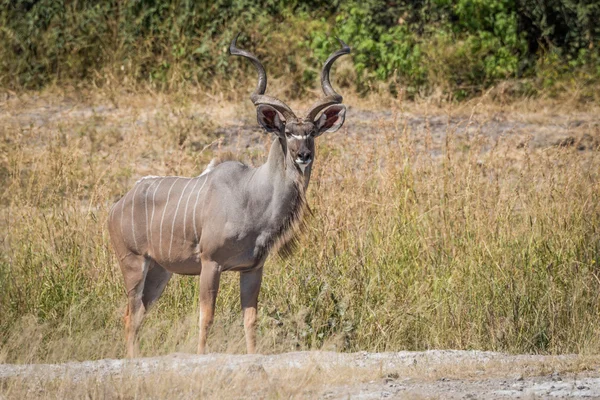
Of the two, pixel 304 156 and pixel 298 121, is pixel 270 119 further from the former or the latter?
pixel 304 156

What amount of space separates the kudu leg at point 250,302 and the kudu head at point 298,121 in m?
0.67

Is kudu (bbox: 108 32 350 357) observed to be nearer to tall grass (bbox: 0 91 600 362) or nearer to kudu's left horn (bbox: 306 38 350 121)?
kudu's left horn (bbox: 306 38 350 121)

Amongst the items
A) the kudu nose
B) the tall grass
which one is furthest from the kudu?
the tall grass

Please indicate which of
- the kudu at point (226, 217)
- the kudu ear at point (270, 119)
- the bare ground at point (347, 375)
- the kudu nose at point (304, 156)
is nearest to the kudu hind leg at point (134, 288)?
the kudu at point (226, 217)

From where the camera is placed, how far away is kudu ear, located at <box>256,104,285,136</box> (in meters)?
5.55

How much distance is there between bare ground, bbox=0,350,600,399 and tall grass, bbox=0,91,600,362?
0.56 meters

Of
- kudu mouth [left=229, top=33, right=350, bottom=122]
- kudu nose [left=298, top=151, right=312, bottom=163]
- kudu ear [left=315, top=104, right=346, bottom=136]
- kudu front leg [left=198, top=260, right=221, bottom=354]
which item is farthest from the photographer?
kudu ear [left=315, top=104, right=346, bottom=136]

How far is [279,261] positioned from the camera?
6621 millimetres

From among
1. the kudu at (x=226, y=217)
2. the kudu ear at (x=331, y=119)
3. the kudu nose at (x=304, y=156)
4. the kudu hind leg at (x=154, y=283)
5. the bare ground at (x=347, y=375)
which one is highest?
the kudu ear at (x=331, y=119)

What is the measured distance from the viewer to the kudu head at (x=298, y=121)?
5496 mm

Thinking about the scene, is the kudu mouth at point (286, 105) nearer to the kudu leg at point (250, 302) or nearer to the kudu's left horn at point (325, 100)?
the kudu's left horn at point (325, 100)

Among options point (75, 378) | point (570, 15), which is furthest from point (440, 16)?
point (75, 378)

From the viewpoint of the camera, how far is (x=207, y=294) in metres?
5.50

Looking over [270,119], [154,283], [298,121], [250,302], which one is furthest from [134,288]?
[298,121]
